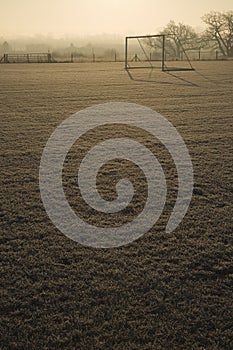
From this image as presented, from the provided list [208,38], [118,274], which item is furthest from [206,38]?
[118,274]

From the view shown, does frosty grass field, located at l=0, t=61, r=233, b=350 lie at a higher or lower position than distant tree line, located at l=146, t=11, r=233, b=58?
lower

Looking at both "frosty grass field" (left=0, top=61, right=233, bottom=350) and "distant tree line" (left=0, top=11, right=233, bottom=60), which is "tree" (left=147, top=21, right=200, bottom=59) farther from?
"frosty grass field" (left=0, top=61, right=233, bottom=350)

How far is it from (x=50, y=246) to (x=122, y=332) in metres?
1.27

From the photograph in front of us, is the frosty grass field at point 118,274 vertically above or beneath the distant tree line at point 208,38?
beneath

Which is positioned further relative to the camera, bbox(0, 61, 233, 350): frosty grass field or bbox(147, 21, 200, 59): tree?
bbox(147, 21, 200, 59): tree

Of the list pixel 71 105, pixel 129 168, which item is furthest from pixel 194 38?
pixel 129 168

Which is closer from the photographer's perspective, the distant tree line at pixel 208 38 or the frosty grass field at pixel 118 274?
the frosty grass field at pixel 118 274

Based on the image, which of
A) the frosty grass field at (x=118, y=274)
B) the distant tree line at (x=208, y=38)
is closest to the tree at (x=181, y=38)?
the distant tree line at (x=208, y=38)

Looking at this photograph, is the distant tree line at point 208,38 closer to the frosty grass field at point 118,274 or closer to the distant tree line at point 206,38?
the distant tree line at point 206,38

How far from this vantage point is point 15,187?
15.5 feet

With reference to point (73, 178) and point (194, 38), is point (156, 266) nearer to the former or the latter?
point (73, 178)

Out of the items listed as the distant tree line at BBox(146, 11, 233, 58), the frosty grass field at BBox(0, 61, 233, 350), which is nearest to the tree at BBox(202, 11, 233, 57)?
the distant tree line at BBox(146, 11, 233, 58)

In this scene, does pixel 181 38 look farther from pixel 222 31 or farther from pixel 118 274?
pixel 118 274

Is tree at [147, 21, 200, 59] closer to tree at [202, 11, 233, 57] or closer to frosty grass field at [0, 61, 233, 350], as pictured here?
tree at [202, 11, 233, 57]
